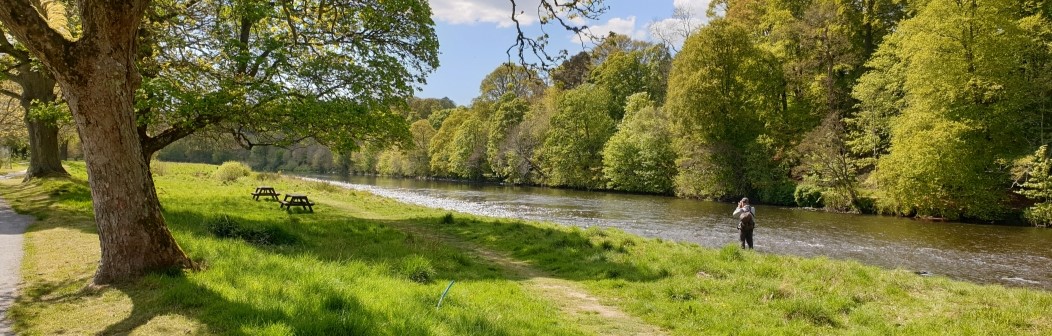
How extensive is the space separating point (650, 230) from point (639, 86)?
44.8m

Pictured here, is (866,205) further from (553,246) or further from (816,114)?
(553,246)

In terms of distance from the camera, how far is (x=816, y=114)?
3988 cm

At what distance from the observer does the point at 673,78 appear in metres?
43.5

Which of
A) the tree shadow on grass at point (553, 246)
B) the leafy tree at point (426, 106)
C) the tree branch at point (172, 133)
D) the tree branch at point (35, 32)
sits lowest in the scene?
the tree shadow on grass at point (553, 246)

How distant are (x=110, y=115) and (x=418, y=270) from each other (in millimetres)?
4998

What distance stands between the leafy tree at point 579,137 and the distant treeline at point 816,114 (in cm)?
18

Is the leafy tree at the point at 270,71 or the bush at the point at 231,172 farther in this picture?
the bush at the point at 231,172

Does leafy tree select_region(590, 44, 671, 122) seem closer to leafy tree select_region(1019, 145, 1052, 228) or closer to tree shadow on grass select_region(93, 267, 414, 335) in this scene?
leafy tree select_region(1019, 145, 1052, 228)

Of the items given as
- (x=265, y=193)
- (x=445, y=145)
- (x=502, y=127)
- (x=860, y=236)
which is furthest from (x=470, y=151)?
(x=860, y=236)

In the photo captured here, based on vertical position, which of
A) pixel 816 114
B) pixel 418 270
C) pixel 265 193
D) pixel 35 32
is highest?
pixel 816 114

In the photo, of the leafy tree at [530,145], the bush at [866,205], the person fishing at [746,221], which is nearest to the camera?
the person fishing at [746,221]

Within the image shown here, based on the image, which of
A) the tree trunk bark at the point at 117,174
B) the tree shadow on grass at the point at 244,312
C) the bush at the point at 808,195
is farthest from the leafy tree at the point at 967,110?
the tree trunk bark at the point at 117,174

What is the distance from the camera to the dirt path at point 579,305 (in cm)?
764

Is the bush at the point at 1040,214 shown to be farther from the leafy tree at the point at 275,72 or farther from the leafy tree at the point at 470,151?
the leafy tree at the point at 470,151
